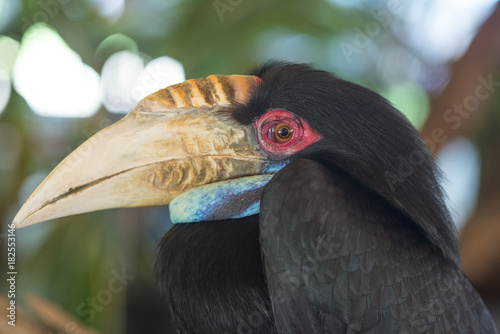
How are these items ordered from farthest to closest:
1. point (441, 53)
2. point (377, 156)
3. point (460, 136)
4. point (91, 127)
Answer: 1. point (441, 53)
2. point (460, 136)
3. point (91, 127)
4. point (377, 156)

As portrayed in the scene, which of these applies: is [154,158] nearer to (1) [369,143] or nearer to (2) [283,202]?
(2) [283,202]

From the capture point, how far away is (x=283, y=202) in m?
1.02

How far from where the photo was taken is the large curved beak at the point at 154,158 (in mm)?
1197

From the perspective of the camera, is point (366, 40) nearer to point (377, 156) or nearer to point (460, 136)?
point (460, 136)

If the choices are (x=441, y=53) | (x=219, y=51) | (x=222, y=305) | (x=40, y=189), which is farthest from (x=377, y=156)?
(x=441, y=53)

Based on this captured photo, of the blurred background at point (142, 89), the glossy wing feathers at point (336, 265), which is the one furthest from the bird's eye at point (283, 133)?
the blurred background at point (142, 89)

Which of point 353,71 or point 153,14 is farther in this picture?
point 353,71

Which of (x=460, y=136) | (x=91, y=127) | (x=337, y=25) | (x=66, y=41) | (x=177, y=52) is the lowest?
(x=91, y=127)

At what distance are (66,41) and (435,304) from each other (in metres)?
2.25

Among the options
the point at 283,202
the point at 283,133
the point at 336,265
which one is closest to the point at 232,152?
the point at 283,133

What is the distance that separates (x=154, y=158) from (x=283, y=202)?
376 millimetres

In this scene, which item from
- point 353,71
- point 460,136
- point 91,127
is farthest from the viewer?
point 353,71

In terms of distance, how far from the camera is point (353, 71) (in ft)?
10.6

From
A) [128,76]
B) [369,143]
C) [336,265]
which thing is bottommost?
[128,76]
